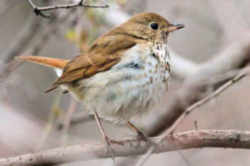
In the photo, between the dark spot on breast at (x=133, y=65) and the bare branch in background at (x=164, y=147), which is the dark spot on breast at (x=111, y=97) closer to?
the dark spot on breast at (x=133, y=65)

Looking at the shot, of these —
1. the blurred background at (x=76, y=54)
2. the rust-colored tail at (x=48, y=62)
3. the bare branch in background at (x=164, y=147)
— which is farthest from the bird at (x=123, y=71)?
the blurred background at (x=76, y=54)

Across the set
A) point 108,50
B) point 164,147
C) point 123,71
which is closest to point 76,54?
point 108,50

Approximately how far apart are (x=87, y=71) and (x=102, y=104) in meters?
0.36

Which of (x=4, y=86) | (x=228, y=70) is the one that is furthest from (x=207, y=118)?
(x=4, y=86)

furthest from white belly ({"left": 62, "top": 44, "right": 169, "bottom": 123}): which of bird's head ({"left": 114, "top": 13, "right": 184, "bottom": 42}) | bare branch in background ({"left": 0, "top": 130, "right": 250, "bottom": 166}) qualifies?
bare branch in background ({"left": 0, "top": 130, "right": 250, "bottom": 166})

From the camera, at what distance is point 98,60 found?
4.01 metres

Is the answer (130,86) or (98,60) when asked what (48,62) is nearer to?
(98,60)

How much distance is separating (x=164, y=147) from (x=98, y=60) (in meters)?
1.10

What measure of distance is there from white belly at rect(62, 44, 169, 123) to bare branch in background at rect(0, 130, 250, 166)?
46cm

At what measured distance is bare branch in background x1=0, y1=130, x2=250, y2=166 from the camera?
3.13 meters

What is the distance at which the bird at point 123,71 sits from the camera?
3.78 m

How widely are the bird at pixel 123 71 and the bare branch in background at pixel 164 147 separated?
0.77ft

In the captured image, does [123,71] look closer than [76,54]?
Yes

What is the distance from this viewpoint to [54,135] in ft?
17.2
